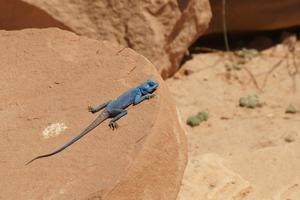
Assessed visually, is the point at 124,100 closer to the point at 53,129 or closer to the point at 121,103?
the point at 121,103

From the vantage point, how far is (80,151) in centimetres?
382

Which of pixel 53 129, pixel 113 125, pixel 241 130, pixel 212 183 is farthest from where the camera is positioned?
pixel 241 130

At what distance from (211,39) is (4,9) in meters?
2.53

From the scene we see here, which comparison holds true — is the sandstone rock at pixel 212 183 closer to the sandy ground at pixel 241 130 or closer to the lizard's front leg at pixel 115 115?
the sandy ground at pixel 241 130

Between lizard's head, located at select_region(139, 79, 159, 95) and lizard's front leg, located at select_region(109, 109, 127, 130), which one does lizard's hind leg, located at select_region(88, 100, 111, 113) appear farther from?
lizard's head, located at select_region(139, 79, 159, 95)

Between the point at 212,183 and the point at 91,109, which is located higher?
the point at 91,109

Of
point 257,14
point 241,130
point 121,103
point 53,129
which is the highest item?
point 121,103

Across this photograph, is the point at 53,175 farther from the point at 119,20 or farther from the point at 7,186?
the point at 119,20

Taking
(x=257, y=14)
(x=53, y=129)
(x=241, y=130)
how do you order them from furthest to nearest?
(x=257, y=14)
(x=241, y=130)
(x=53, y=129)

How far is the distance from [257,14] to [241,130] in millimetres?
1646

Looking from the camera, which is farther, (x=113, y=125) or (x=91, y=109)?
(x=91, y=109)

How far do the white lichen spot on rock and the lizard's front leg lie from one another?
0.93 ft

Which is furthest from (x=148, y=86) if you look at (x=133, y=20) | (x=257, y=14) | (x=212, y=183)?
(x=257, y=14)

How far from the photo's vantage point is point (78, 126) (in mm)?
4043
